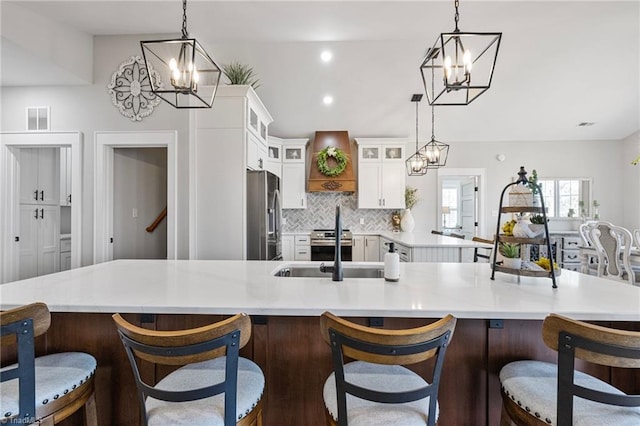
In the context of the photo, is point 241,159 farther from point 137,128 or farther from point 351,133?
point 351,133

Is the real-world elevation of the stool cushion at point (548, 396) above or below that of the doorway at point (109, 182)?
below

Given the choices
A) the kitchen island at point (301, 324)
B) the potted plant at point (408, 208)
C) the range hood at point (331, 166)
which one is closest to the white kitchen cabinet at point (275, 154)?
the range hood at point (331, 166)

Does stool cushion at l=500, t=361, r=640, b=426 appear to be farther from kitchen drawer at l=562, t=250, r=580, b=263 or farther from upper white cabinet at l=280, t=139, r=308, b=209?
kitchen drawer at l=562, t=250, r=580, b=263

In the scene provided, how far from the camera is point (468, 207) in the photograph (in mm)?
6297

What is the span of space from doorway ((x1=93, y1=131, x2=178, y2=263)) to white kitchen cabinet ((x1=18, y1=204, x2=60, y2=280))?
3.72 ft

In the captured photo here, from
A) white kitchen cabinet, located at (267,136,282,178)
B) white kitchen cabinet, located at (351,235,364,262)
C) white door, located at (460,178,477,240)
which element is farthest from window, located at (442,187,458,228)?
white kitchen cabinet, located at (267,136,282,178)

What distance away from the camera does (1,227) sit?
128 inches

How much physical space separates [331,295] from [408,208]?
16.0ft

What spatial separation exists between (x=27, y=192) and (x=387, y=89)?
16.7 feet

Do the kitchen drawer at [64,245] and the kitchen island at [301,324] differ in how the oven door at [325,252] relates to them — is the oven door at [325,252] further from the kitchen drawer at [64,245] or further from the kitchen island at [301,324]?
the kitchen island at [301,324]

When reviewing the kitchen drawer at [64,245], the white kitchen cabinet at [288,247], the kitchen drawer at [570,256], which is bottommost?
the kitchen drawer at [570,256]

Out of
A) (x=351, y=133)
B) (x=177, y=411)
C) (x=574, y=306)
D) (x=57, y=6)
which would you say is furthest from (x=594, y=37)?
(x=57, y=6)

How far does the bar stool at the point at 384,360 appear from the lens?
87cm

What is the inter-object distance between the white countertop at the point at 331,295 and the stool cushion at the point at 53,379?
0.21 meters
